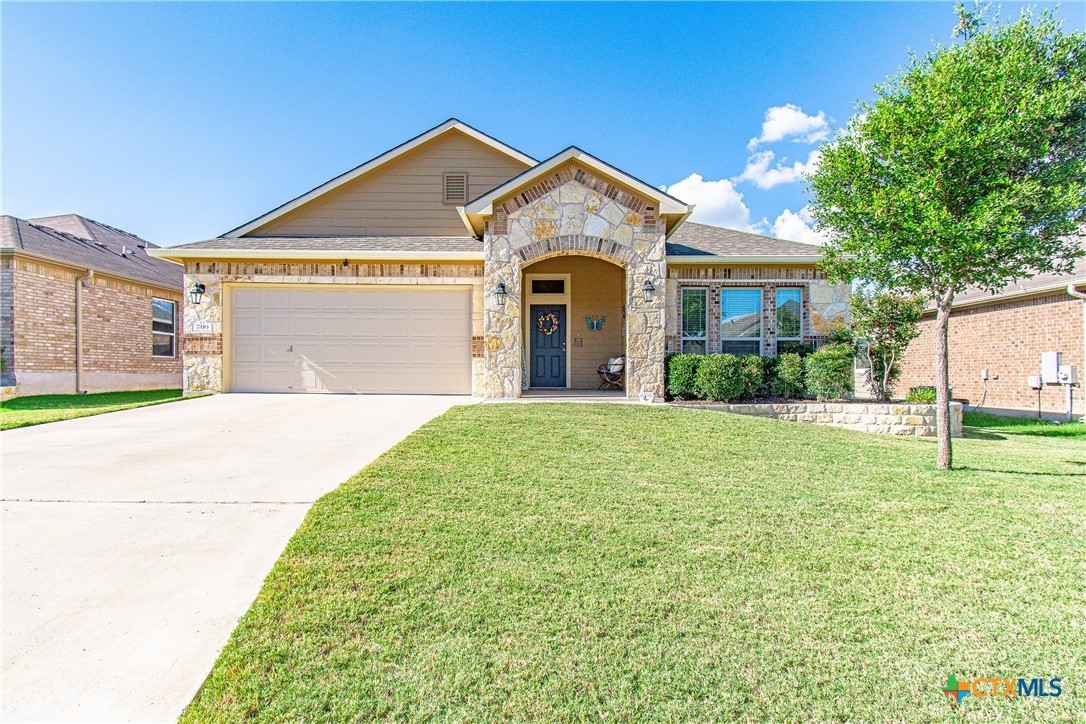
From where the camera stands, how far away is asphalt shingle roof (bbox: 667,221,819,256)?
11.6m

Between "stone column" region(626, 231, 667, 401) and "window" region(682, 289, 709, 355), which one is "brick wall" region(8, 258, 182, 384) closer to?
"stone column" region(626, 231, 667, 401)

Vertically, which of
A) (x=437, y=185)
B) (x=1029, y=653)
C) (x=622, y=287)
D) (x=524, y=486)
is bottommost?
(x=1029, y=653)

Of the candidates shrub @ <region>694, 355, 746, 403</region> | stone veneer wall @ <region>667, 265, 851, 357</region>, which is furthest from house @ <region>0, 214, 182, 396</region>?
shrub @ <region>694, 355, 746, 403</region>

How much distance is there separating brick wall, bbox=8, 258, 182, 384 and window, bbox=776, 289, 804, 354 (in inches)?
675

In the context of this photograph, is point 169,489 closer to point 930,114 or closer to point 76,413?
point 76,413

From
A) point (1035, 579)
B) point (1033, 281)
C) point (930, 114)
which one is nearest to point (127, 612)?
point (1035, 579)

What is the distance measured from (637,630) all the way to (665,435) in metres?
4.70

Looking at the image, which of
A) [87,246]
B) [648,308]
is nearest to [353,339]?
[648,308]

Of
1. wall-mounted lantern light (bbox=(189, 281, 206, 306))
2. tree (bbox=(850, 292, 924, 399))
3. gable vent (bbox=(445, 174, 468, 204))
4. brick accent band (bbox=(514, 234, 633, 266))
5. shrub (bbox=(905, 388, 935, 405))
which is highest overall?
gable vent (bbox=(445, 174, 468, 204))

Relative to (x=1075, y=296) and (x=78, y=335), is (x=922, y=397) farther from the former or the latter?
(x=78, y=335)

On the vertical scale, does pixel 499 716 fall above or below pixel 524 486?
below

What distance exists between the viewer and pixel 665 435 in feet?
23.4

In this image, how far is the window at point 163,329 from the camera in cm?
1555

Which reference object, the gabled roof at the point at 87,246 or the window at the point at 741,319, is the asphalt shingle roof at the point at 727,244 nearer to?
the window at the point at 741,319
